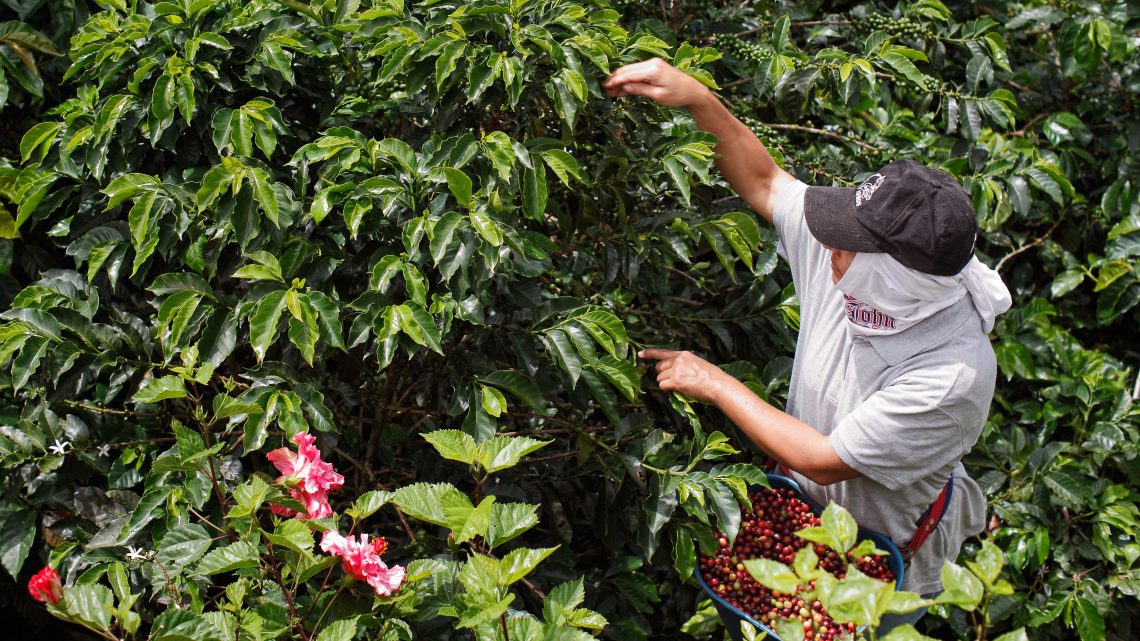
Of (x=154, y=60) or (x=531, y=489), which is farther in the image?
(x=531, y=489)

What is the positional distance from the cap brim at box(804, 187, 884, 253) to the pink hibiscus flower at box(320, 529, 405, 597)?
1082 millimetres

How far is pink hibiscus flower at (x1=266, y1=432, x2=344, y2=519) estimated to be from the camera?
1.87 metres

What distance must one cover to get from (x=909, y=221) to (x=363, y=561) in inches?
46.7

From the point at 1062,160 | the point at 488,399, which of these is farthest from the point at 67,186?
the point at 1062,160

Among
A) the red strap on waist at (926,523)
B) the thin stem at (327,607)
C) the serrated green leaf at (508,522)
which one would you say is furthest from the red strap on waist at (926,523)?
the thin stem at (327,607)

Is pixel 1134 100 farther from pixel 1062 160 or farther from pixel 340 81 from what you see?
pixel 340 81

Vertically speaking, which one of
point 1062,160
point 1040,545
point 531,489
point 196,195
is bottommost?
point 1040,545

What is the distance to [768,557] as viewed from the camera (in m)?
2.35

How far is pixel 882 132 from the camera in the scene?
3650 mm

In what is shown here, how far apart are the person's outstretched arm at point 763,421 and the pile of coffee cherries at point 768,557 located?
0.51 feet

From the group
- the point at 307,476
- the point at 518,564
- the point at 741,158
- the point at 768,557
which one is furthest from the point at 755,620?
the point at 741,158

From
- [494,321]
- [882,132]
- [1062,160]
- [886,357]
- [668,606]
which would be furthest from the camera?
[1062,160]

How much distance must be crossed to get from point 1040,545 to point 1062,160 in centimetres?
147

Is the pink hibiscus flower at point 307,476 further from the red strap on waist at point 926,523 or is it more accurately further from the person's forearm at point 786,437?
the red strap on waist at point 926,523
